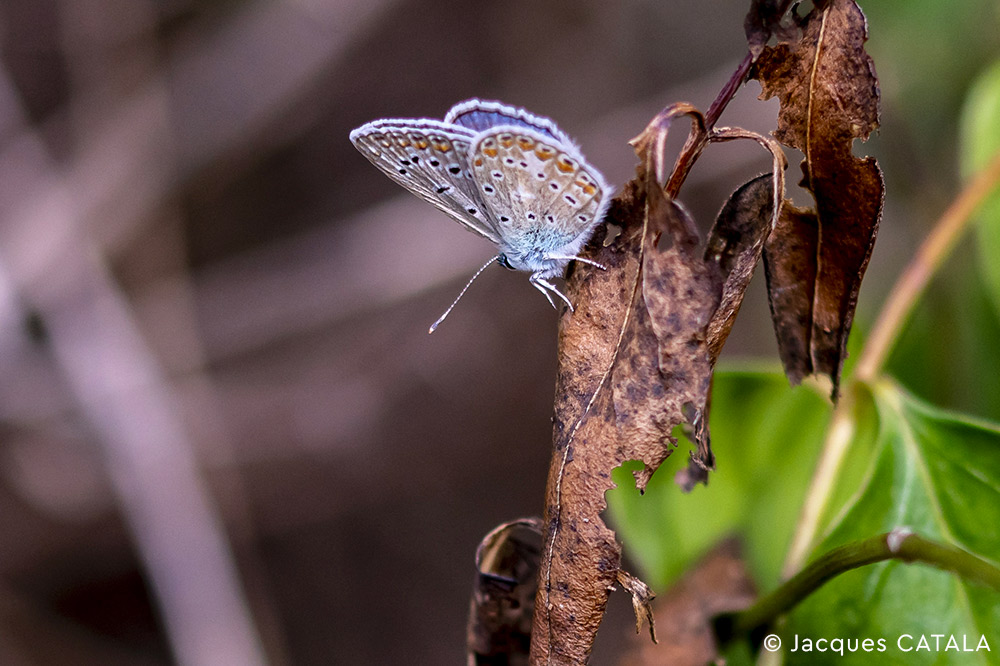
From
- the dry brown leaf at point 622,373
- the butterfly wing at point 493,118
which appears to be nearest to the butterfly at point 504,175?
the butterfly wing at point 493,118

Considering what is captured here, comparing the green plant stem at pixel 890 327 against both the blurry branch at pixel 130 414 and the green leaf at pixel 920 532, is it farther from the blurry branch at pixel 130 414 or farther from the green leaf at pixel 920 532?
the blurry branch at pixel 130 414

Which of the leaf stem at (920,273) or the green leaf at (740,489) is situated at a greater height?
the leaf stem at (920,273)

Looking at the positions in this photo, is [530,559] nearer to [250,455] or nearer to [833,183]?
[833,183]

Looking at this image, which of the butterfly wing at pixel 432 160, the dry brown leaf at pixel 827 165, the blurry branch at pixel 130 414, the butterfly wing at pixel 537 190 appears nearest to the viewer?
the dry brown leaf at pixel 827 165

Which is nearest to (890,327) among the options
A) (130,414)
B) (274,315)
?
(130,414)

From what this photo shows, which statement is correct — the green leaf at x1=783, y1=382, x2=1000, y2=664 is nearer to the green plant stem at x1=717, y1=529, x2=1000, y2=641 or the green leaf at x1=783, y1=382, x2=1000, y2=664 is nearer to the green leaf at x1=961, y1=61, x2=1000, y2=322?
the green plant stem at x1=717, y1=529, x2=1000, y2=641

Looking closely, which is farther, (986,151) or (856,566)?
(986,151)

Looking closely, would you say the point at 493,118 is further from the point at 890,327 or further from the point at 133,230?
the point at 133,230

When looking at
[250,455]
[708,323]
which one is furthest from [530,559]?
[250,455]
